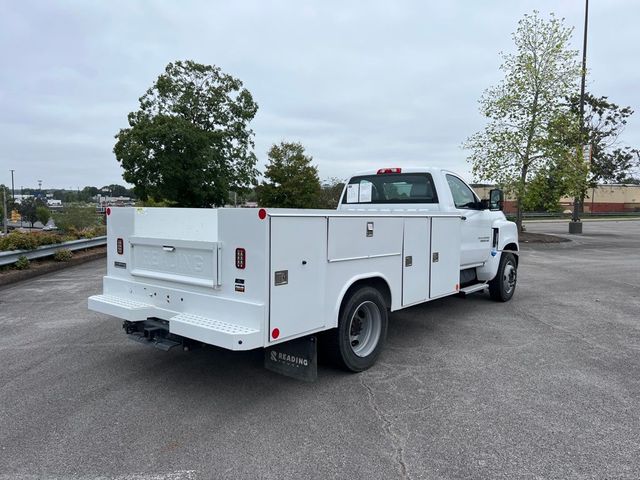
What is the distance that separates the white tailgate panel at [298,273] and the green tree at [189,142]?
28647 millimetres

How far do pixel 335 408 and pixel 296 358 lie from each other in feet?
1.77

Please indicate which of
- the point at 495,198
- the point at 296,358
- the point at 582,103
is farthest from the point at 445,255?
the point at 582,103

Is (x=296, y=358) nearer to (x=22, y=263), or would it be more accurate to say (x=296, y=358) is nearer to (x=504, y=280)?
(x=504, y=280)

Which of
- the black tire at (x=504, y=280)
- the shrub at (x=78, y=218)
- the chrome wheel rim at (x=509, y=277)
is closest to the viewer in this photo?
the black tire at (x=504, y=280)

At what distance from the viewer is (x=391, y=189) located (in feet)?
23.7

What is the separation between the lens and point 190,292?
4234mm

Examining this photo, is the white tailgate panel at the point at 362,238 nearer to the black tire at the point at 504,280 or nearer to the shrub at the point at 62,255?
the black tire at the point at 504,280

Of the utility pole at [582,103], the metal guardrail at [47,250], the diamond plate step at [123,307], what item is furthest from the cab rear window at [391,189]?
the utility pole at [582,103]

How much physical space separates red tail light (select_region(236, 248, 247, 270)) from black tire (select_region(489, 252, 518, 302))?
5723mm

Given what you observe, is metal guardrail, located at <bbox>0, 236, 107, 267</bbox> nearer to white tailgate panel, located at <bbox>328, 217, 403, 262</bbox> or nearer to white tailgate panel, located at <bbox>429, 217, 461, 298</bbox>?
white tailgate panel, located at <bbox>328, 217, 403, 262</bbox>

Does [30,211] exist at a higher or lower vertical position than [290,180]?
lower

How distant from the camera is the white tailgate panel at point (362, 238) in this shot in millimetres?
4266

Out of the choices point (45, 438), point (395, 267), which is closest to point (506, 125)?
point (395, 267)

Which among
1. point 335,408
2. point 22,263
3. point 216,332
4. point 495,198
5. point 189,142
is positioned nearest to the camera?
point 216,332
